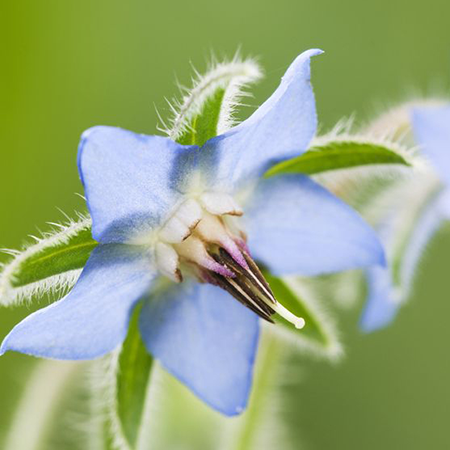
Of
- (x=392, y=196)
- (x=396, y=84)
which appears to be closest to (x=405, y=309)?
(x=396, y=84)

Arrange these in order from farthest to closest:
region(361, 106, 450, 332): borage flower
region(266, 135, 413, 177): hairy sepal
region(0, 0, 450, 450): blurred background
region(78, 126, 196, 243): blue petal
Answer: region(0, 0, 450, 450): blurred background
region(361, 106, 450, 332): borage flower
region(266, 135, 413, 177): hairy sepal
region(78, 126, 196, 243): blue petal

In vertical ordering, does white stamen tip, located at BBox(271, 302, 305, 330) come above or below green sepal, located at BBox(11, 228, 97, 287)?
above

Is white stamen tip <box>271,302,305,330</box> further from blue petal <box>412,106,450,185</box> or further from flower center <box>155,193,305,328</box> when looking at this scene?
blue petal <box>412,106,450,185</box>

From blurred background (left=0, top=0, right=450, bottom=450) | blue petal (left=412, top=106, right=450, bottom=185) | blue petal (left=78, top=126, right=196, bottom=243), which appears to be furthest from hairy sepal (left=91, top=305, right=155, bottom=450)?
blurred background (left=0, top=0, right=450, bottom=450)

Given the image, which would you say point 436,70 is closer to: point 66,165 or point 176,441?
point 66,165

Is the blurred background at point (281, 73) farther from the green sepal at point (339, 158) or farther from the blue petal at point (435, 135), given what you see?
the green sepal at point (339, 158)
